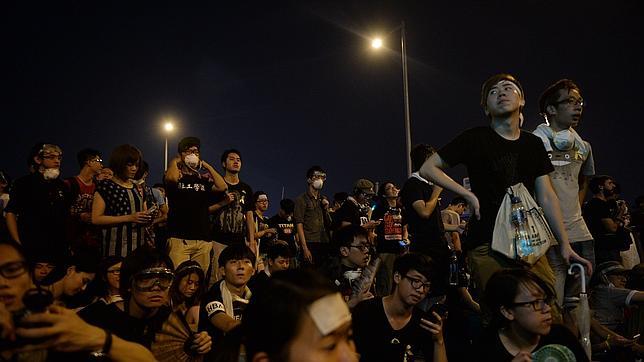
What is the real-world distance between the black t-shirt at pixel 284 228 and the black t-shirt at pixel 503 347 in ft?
24.9

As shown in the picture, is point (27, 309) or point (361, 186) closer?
point (27, 309)

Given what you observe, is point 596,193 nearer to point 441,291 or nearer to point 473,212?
point 441,291

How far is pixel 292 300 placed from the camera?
7.24 ft

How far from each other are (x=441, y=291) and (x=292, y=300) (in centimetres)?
519

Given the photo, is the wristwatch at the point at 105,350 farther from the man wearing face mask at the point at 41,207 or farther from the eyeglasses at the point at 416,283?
the man wearing face mask at the point at 41,207

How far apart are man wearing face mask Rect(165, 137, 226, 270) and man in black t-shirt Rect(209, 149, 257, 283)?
0.51m

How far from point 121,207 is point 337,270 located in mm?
2840

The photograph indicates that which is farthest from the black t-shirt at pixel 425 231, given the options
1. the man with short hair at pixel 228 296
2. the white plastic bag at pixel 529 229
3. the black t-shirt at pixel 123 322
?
the black t-shirt at pixel 123 322

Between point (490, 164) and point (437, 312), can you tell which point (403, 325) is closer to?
point (437, 312)

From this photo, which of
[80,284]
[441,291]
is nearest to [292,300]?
[80,284]

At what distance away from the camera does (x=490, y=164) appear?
13.3 ft

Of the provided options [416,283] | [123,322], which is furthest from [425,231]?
[123,322]

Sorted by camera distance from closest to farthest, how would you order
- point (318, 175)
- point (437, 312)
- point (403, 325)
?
1. point (437, 312)
2. point (403, 325)
3. point (318, 175)

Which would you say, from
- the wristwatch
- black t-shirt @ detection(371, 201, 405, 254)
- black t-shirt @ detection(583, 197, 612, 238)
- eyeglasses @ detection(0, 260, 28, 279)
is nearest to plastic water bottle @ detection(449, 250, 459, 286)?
black t-shirt @ detection(371, 201, 405, 254)
